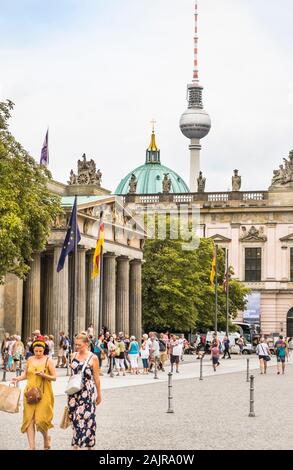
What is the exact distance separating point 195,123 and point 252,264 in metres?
71.9

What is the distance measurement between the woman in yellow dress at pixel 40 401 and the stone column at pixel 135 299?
62.3 metres

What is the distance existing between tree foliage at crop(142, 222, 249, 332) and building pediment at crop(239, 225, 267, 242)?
23.6 meters

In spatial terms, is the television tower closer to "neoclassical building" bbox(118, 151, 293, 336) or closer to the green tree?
"neoclassical building" bbox(118, 151, 293, 336)

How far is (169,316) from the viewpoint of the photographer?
8475cm

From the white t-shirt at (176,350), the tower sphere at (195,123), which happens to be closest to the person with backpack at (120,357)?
the white t-shirt at (176,350)

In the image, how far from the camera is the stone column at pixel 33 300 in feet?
214

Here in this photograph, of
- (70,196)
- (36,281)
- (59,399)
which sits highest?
(70,196)

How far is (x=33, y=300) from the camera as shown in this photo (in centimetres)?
6550

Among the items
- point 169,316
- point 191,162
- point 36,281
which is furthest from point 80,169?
point 191,162

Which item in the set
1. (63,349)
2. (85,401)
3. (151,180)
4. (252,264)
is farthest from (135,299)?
(151,180)

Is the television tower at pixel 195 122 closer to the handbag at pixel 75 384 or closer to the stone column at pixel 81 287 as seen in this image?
the stone column at pixel 81 287

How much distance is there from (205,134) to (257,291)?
74.0 m

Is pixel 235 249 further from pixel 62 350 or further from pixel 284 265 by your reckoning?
pixel 62 350

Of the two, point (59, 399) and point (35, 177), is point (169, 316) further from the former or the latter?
point (59, 399)
